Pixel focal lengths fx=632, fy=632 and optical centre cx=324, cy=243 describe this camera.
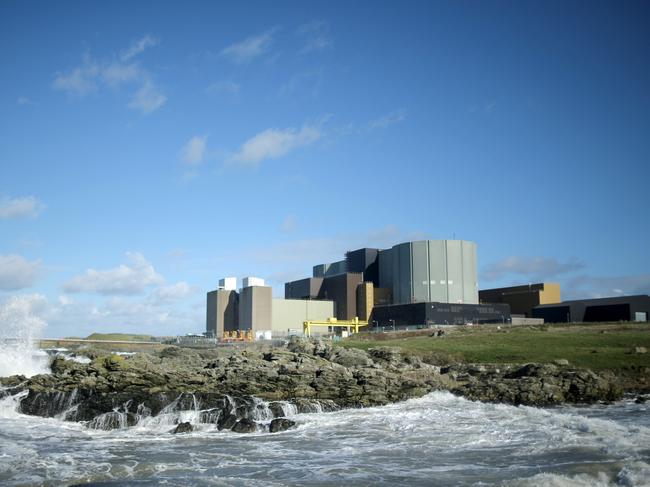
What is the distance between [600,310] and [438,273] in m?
22.6

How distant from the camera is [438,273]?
94.1 m

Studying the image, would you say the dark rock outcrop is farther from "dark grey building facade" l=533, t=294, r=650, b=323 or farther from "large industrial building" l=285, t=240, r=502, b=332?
"dark grey building facade" l=533, t=294, r=650, b=323

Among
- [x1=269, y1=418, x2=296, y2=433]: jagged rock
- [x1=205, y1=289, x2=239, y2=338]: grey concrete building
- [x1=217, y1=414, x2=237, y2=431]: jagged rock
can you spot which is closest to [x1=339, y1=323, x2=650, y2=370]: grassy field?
[x1=269, y1=418, x2=296, y2=433]: jagged rock

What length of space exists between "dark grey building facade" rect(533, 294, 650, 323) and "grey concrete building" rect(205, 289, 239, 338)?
48587 mm

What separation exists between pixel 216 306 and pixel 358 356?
65256 millimetres

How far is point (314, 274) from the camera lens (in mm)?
121875

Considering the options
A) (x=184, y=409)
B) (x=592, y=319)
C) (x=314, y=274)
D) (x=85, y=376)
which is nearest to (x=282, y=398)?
(x=184, y=409)

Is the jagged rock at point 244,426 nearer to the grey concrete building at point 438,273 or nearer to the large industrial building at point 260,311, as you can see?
the large industrial building at point 260,311

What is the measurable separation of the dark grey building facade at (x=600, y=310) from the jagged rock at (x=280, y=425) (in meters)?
66.7

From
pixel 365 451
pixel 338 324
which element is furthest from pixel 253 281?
pixel 365 451

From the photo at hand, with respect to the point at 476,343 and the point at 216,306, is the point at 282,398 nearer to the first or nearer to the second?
the point at 476,343

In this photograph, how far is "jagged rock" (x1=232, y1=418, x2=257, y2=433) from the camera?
25.4 metres

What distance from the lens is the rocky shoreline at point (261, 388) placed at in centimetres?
2884

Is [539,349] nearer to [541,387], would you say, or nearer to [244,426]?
[541,387]
